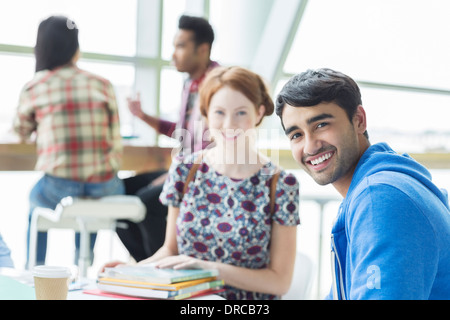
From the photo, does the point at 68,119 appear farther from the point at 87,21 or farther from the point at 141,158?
the point at 87,21

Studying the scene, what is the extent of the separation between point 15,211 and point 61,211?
1652 mm

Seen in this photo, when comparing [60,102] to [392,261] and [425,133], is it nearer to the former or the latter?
[392,261]

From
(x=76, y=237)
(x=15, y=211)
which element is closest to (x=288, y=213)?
(x=76, y=237)

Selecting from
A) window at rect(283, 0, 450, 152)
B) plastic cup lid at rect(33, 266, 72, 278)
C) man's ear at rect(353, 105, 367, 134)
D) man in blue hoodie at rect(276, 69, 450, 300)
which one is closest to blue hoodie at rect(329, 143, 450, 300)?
man in blue hoodie at rect(276, 69, 450, 300)

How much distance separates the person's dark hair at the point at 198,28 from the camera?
286cm

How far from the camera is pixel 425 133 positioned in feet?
17.7

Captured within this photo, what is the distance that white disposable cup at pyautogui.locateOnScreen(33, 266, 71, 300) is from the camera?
1082 millimetres

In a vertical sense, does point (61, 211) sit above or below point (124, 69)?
below

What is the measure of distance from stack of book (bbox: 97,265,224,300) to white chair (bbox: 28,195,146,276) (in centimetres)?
154

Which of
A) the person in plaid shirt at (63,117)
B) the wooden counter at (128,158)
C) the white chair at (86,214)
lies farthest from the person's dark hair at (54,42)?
the white chair at (86,214)

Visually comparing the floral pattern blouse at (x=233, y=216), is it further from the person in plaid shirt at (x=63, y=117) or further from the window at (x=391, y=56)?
the window at (x=391, y=56)

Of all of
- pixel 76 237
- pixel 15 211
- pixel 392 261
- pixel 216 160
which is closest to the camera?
pixel 392 261

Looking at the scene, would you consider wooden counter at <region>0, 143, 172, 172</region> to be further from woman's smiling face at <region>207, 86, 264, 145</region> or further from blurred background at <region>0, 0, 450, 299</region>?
woman's smiling face at <region>207, 86, 264, 145</region>

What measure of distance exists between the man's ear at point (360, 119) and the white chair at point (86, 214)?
6.54ft
